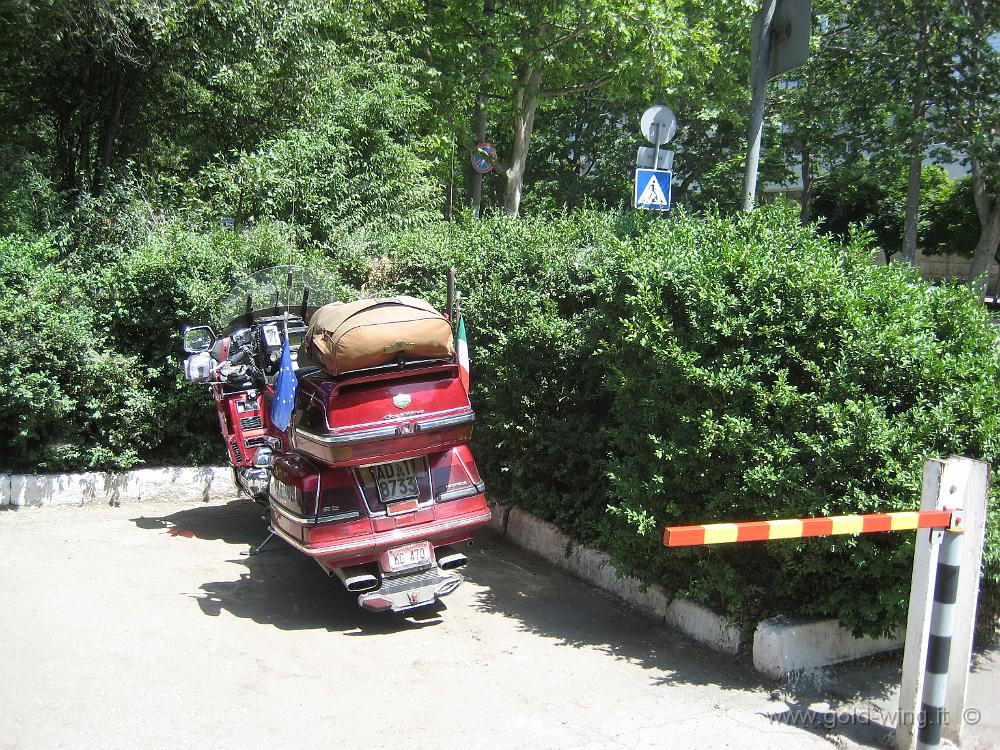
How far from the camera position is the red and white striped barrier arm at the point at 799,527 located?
3.58m

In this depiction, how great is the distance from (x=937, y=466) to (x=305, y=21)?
10.2m

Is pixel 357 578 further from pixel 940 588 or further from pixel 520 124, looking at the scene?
pixel 520 124


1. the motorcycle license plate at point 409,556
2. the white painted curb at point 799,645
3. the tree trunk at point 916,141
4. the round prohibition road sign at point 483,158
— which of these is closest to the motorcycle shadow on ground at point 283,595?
the motorcycle license plate at point 409,556

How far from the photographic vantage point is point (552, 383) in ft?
21.5

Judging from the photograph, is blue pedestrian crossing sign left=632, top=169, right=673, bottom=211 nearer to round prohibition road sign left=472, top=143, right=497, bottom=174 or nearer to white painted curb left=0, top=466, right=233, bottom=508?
white painted curb left=0, top=466, right=233, bottom=508

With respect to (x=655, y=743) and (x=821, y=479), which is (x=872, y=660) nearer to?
(x=821, y=479)

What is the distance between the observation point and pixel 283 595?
230 inches

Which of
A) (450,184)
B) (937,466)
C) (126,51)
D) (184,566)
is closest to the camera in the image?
(937,466)

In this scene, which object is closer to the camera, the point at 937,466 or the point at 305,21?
the point at 937,466

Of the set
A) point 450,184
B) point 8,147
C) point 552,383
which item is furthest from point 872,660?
point 450,184

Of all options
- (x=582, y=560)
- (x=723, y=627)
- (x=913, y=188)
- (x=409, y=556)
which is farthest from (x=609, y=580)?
(x=913, y=188)

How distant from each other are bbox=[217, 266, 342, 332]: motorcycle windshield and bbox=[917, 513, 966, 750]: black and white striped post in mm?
4876

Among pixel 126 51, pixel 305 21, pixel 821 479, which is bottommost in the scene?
pixel 821 479

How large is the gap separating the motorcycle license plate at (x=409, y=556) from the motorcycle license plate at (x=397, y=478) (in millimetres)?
294
